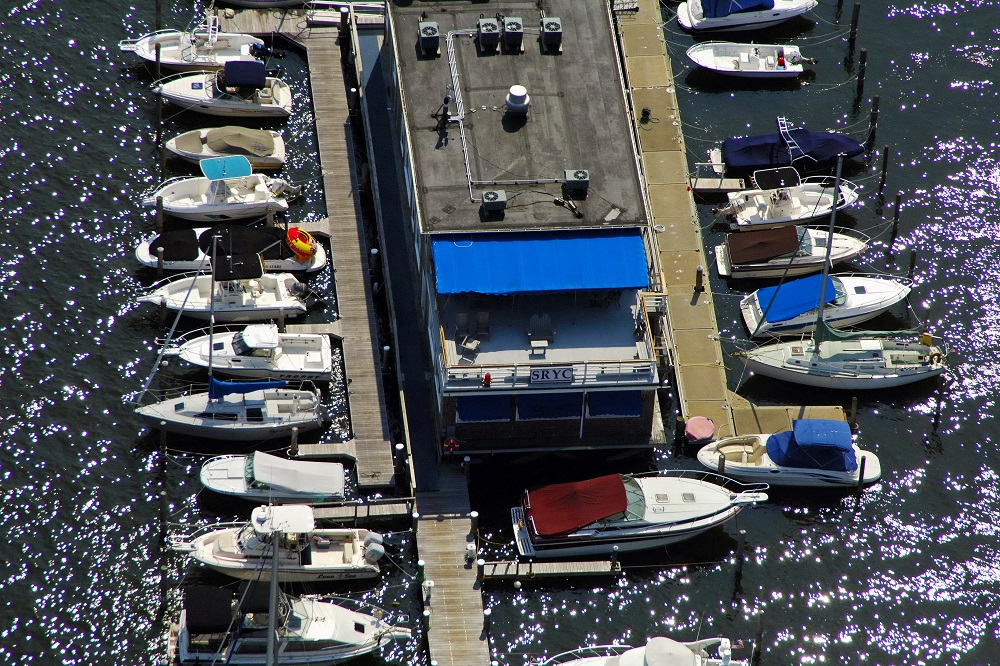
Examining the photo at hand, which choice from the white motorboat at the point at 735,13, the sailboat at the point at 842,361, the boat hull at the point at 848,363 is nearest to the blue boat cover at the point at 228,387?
the sailboat at the point at 842,361

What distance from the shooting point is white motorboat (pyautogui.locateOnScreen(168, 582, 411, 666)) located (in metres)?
94.1

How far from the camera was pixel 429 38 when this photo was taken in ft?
363

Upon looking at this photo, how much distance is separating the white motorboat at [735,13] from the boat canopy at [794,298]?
25.7 metres

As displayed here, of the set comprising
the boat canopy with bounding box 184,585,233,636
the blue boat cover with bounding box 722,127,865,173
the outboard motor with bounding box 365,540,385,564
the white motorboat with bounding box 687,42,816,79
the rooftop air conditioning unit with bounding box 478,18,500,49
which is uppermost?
the rooftop air conditioning unit with bounding box 478,18,500,49

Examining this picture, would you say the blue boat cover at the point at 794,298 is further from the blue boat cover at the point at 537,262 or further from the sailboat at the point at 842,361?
the blue boat cover at the point at 537,262

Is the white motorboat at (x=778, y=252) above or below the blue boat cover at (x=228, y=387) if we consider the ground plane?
above

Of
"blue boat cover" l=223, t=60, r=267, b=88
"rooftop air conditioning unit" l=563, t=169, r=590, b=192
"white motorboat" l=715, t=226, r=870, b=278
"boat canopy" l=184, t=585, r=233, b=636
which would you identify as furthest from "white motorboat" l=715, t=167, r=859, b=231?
"boat canopy" l=184, t=585, r=233, b=636

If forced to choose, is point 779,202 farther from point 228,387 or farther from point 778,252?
point 228,387

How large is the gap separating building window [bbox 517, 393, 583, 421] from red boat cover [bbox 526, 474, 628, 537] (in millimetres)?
4045

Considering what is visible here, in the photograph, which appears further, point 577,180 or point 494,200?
point 577,180

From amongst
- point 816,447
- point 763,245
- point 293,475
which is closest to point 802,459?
point 816,447

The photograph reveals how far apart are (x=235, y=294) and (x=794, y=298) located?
34.7 metres

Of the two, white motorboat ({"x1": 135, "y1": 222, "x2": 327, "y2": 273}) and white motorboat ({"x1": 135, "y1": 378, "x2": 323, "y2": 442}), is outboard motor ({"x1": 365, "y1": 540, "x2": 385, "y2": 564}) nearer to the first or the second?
white motorboat ({"x1": 135, "y1": 378, "x2": 323, "y2": 442})

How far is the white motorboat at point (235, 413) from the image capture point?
104625 millimetres
